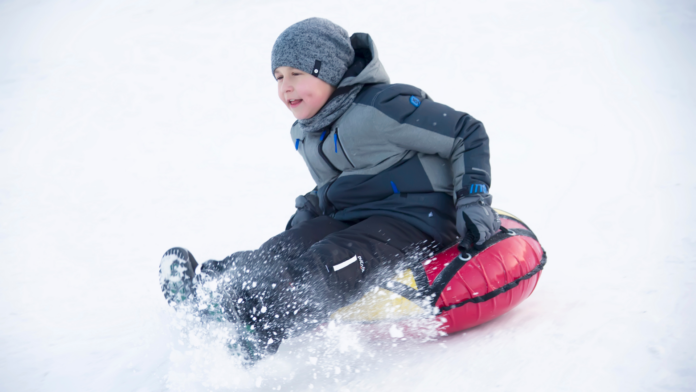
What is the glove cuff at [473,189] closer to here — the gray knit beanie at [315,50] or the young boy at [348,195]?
the young boy at [348,195]

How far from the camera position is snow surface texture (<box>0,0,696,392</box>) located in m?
1.45

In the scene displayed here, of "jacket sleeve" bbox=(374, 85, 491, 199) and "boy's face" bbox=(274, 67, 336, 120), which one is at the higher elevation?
"boy's face" bbox=(274, 67, 336, 120)

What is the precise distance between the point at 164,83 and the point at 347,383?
5.10 meters

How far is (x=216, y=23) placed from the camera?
22.2 ft

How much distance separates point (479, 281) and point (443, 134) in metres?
0.49

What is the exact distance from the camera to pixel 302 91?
180 centimetres

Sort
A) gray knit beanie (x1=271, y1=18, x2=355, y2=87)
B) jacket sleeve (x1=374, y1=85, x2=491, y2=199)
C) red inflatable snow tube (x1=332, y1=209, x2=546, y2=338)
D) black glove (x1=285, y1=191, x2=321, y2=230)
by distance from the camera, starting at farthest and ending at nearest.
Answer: black glove (x1=285, y1=191, x2=321, y2=230) → gray knit beanie (x1=271, y1=18, x2=355, y2=87) → jacket sleeve (x1=374, y1=85, x2=491, y2=199) → red inflatable snow tube (x1=332, y1=209, x2=546, y2=338)

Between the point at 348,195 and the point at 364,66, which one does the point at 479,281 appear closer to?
the point at 348,195

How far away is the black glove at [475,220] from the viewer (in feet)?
5.21

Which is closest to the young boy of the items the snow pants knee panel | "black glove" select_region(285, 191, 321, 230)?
the snow pants knee panel

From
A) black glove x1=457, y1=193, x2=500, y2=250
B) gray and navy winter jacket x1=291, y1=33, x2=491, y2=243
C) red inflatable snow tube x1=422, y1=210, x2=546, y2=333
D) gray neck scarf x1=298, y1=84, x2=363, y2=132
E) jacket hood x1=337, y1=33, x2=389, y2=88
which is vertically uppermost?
jacket hood x1=337, y1=33, x2=389, y2=88

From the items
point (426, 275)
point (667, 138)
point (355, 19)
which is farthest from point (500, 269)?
point (355, 19)

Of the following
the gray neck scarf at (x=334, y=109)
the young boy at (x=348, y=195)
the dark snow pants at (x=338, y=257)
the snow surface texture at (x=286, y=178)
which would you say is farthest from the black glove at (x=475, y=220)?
the gray neck scarf at (x=334, y=109)

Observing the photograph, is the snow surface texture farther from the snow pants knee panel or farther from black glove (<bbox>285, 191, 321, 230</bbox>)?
black glove (<bbox>285, 191, 321, 230</bbox>)
